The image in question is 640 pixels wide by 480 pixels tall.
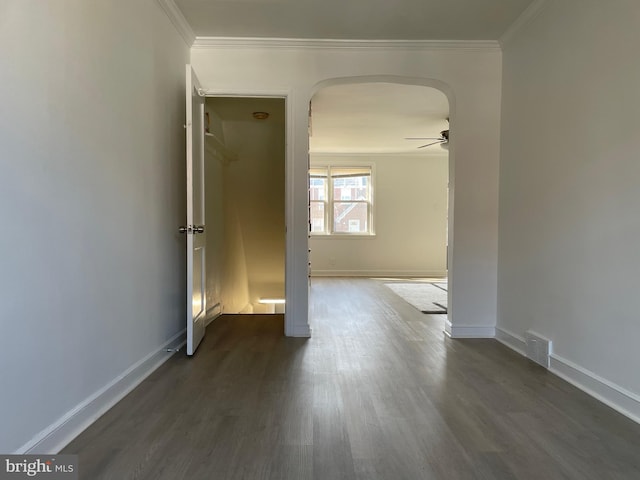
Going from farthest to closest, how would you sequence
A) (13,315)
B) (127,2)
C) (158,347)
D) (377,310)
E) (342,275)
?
(342,275) < (377,310) < (158,347) < (127,2) < (13,315)

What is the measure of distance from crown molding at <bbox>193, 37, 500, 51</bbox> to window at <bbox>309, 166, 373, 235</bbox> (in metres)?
4.65

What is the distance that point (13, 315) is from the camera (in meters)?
1.34

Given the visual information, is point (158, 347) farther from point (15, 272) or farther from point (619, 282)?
point (619, 282)

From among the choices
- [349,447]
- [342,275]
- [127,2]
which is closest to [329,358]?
[349,447]

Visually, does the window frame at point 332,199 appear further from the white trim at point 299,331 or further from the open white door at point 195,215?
the open white door at point 195,215

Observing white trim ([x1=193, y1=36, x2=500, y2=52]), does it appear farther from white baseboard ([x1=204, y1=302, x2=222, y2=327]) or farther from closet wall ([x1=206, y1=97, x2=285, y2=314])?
white baseboard ([x1=204, y1=302, x2=222, y2=327])

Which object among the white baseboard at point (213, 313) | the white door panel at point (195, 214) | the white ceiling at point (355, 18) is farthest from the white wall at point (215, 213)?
the white ceiling at point (355, 18)

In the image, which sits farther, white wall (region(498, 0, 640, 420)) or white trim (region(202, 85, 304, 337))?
white trim (region(202, 85, 304, 337))

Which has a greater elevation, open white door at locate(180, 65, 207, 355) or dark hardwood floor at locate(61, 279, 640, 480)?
open white door at locate(180, 65, 207, 355)

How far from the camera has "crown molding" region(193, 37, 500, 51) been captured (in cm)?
317

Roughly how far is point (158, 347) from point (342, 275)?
5.53 metres
